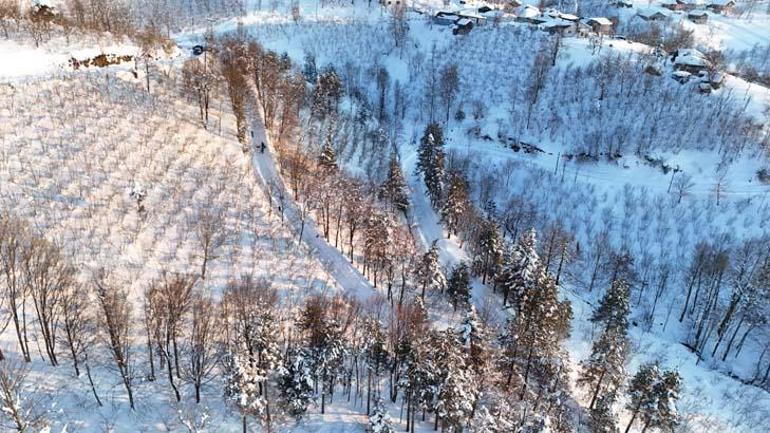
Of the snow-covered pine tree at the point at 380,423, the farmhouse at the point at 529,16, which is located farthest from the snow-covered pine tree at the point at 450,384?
the farmhouse at the point at 529,16

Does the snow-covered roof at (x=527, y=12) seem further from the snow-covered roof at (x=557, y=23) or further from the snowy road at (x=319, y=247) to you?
the snowy road at (x=319, y=247)

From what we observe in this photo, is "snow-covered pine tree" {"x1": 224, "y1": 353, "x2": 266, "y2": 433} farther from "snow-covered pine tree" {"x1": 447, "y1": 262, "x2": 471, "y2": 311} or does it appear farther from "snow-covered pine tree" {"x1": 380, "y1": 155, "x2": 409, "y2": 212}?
"snow-covered pine tree" {"x1": 380, "y1": 155, "x2": 409, "y2": 212}

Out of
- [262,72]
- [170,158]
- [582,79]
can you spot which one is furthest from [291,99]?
[582,79]

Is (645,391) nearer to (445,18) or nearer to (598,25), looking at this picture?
(598,25)

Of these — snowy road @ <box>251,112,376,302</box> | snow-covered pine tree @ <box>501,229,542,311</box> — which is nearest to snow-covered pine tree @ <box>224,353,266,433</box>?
snowy road @ <box>251,112,376,302</box>

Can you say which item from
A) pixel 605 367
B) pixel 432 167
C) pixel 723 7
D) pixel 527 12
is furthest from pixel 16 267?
pixel 723 7

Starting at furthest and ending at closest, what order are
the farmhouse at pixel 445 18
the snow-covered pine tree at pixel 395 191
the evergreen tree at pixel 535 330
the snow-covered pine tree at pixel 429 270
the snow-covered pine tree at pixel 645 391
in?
the farmhouse at pixel 445 18 → the snow-covered pine tree at pixel 395 191 → the snow-covered pine tree at pixel 429 270 → the evergreen tree at pixel 535 330 → the snow-covered pine tree at pixel 645 391
